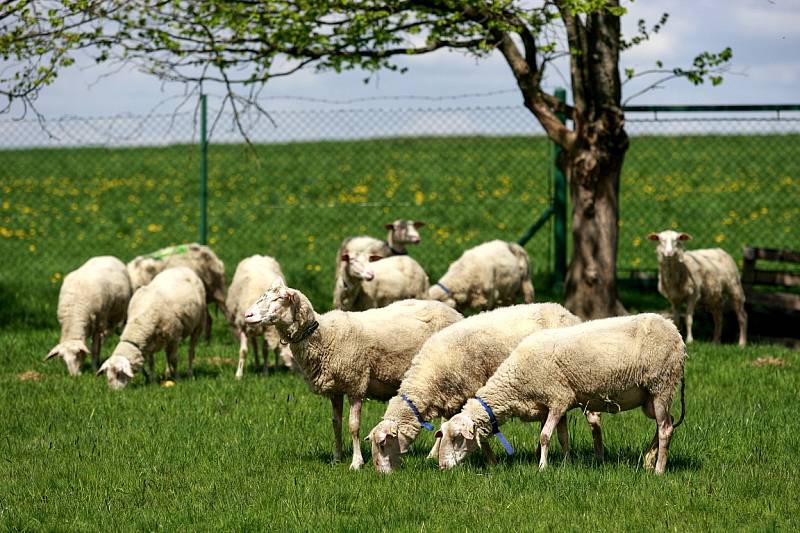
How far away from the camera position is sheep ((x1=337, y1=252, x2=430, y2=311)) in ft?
38.5

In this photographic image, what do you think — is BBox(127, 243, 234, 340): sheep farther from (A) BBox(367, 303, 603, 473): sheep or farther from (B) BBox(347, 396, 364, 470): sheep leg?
(A) BBox(367, 303, 603, 473): sheep

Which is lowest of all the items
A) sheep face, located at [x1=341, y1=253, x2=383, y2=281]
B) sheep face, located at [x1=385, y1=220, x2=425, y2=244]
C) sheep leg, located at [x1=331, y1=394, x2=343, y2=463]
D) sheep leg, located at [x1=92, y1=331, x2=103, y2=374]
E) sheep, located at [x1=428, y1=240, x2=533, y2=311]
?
sheep leg, located at [x1=92, y1=331, x2=103, y2=374]

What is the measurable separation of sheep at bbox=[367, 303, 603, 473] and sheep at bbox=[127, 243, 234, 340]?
6.09 meters

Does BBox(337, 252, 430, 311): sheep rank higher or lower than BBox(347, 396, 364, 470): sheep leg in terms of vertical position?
higher

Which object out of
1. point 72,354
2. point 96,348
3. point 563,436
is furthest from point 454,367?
point 96,348

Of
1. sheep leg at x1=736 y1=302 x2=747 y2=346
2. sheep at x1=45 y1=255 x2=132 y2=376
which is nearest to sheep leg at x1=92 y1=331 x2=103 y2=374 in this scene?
sheep at x1=45 y1=255 x2=132 y2=376

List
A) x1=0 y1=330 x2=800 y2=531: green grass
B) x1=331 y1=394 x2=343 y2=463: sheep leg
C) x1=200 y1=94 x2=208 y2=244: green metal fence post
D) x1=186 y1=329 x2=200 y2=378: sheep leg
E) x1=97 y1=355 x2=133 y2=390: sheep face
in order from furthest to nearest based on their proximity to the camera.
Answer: x1=200 y1=94 x2=208 y2=244: green metal fence post < x1=186 y1=329 x2=200 y2=378: sheep leg < x1=97 y1=355 x2=133 y2=390: sheep face < x1=331 y1=394 x2=343 y2=463: sheep leg < x1=0 y1=330 x2=800 y2=531: green grass

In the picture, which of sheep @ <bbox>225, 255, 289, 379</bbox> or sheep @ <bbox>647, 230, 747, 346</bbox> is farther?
sheep @ <bbox>647, 230, 747, 346</bbox>

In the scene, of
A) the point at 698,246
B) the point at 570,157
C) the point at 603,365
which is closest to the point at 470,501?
the point at 603,365

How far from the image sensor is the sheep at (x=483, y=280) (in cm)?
1321

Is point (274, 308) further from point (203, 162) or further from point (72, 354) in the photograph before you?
point (203, 162)

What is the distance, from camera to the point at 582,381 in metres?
6.77

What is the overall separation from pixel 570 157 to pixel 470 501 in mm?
7323

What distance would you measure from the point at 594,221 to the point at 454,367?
610cm
